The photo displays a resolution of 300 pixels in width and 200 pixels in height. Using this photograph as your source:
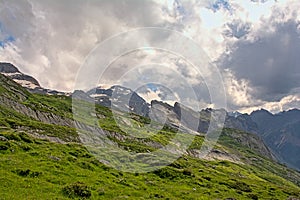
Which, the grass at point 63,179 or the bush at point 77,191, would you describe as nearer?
the grass at point 63,179

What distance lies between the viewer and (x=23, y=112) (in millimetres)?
179000

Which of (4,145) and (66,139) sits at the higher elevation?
(66,139)

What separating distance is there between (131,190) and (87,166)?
13826 mm

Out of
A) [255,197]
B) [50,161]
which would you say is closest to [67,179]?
[50,161]

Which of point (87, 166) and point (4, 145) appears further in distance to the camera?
point (87, 166)

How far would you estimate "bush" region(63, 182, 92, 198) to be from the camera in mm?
39013

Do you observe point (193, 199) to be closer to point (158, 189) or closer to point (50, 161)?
point (158, 189)

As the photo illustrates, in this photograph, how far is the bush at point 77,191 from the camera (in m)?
39.0

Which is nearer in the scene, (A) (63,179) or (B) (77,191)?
(B) (77,191)

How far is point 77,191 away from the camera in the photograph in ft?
131

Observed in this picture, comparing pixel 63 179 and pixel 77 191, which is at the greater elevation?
pixel 63 179

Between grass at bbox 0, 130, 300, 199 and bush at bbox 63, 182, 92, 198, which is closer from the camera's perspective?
grass at bbox 0, 130, 300, 199

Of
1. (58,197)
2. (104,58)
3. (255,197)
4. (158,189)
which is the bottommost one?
(58,197)

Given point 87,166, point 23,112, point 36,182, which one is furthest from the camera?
point 23,112
